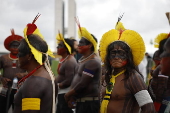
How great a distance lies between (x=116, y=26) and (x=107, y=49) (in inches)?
20.1

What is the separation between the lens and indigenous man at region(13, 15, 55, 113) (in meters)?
2.74

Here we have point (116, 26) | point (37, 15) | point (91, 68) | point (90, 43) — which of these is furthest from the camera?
point (90, 43)

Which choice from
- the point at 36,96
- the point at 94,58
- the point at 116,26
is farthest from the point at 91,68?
the point at 36,96

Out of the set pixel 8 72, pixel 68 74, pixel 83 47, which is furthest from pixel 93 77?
pixel 8 72

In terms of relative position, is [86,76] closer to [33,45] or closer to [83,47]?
[83,47]

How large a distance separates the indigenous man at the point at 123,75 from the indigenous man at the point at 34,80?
676 millimetres

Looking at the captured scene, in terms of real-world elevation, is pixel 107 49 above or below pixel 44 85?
above

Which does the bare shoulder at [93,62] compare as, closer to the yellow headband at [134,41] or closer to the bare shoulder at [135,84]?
the yellow headband at [134,41]

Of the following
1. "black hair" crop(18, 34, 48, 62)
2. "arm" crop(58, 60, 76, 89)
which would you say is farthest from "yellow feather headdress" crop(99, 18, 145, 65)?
"arm" crop(58, 60, 76, 89)

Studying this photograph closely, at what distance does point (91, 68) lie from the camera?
5.14m

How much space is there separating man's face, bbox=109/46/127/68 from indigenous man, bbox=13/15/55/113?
0.74 meters

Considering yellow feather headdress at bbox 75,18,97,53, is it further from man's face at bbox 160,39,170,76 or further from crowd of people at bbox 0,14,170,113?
man's face at bbox 160,39,170,76

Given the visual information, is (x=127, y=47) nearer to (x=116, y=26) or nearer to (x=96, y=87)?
(x=116, y=26)

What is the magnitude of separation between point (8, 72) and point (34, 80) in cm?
351
